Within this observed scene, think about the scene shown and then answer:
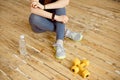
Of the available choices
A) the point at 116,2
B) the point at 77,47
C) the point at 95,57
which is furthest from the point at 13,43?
the point at 116,2

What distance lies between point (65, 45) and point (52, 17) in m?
0.29

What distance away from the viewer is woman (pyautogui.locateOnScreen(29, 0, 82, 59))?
1535 mm

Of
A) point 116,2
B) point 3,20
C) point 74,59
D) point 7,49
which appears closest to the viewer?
point 74,59

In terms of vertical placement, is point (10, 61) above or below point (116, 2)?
below

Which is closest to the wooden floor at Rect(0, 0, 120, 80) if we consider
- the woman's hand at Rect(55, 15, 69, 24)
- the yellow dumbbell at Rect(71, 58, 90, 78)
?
the yellow dumbbell at Rect(71, 58, 90, 78)

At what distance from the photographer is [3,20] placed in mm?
2033

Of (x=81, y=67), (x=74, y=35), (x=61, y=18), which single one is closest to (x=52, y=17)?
(x=61, y=18)

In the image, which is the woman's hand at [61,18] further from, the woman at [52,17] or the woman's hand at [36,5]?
the woman's hand at [36,5]

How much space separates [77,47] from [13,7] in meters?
1.02

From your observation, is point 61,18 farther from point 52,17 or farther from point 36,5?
point 36,5

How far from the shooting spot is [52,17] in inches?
60.9

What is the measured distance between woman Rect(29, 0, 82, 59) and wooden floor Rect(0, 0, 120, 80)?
0.09 metres

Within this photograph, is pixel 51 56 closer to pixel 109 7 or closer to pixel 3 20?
pixel 3 20

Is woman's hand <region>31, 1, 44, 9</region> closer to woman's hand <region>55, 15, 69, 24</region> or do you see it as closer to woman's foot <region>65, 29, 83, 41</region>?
woman's hand <region>55, 15, 69, 24</region>
